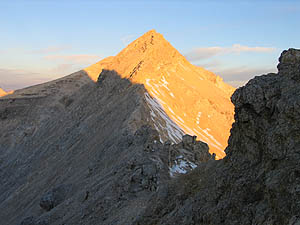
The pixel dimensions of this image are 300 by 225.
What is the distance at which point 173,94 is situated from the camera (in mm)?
54031

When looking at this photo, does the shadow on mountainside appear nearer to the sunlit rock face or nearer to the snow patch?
the snow patch

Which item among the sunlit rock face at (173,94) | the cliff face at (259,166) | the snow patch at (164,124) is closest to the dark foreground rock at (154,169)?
the cliff face at (259,166)

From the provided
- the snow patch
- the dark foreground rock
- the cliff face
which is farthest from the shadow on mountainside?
the cliff face

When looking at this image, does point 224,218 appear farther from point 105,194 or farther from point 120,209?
point 105,194

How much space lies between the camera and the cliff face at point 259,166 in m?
8.23

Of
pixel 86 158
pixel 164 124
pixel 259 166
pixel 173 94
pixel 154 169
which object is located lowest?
pixel 259 166

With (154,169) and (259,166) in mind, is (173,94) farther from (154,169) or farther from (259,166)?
(259,166)

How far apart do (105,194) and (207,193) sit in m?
12.0

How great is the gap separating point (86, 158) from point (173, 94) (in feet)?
70.7

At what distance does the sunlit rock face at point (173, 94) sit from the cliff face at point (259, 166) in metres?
24.8

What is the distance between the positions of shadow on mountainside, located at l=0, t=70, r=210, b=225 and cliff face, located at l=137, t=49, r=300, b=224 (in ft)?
11.1

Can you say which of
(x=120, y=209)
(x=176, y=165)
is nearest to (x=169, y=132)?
(x=176, y=165)

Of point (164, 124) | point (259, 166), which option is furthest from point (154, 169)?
point (164, 124)

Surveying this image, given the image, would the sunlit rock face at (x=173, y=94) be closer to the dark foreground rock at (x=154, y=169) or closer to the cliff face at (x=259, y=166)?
the dark foreground rock at (x=154, y=169)
